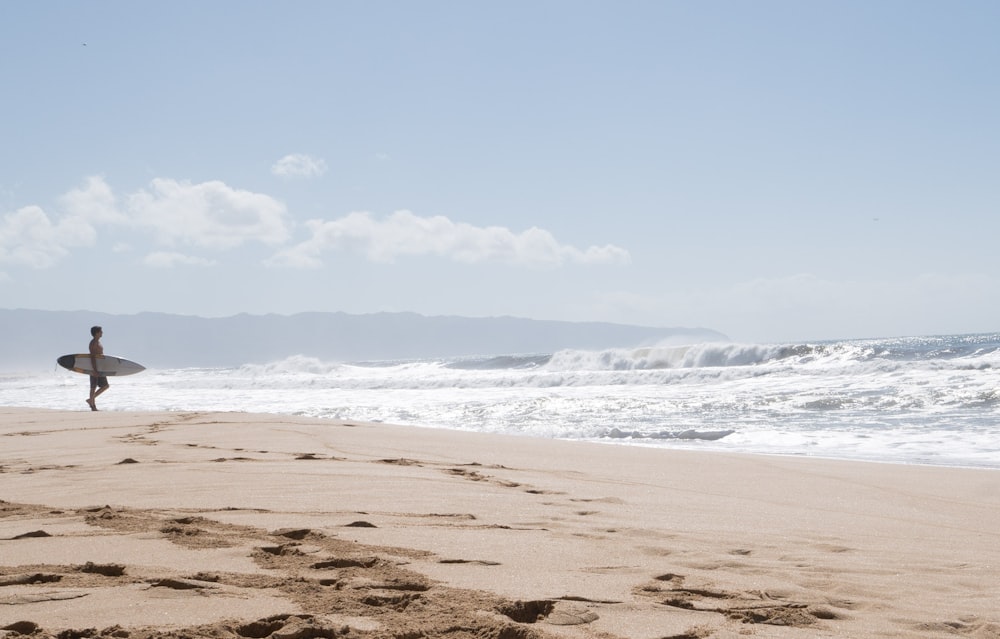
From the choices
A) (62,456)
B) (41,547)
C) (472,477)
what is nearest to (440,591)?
(41,547)

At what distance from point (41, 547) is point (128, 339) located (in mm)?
161604

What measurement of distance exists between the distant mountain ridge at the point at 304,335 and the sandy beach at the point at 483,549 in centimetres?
12213

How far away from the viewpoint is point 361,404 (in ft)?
49.0

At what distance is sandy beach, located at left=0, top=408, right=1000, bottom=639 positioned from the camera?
215 cm

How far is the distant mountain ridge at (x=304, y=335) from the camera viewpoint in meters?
137

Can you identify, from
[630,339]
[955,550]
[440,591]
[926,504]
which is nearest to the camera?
[440,591]

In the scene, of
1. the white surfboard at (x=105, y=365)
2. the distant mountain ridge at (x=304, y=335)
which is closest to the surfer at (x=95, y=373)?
the white surfboard at (x=105, y=365)

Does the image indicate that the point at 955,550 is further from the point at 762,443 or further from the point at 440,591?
the point at 762,443

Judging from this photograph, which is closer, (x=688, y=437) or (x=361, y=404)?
(x=688, y=437)

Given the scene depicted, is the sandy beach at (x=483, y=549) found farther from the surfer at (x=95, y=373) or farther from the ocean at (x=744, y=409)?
the surfer at (x=95, y=373)

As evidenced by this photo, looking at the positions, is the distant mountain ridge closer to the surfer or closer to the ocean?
the ocean

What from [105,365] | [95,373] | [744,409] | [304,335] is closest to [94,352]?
[95,373]

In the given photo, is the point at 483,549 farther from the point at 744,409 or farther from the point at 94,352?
the point at 94,352

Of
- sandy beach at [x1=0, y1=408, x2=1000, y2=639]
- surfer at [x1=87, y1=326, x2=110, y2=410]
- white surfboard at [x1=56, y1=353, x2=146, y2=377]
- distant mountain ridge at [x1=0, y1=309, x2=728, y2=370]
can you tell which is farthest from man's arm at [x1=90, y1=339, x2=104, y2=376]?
distant mountain ridge at [x1=0, y1=309, x2=728, y2=370]
